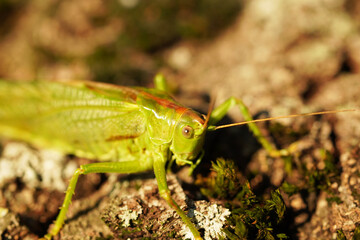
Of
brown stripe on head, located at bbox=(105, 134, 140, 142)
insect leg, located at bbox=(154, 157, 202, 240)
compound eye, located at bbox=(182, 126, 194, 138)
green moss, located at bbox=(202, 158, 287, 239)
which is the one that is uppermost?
compound eye, located at bbox=(182, 126, 194, 138)

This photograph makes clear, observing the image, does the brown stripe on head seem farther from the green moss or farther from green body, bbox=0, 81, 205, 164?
the green moss

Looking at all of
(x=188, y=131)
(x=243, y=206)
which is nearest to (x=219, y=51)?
(x=188, y=131)

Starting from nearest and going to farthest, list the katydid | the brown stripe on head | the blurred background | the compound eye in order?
the compound eye → the katydid → the brown stripe on head → the blurred background

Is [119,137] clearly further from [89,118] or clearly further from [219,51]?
[219,51]

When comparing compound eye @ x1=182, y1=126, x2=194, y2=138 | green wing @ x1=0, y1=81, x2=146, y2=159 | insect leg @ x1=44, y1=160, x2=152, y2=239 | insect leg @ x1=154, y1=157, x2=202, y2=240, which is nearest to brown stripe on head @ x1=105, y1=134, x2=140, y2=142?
green wing @ x1=0, y1=81, x2=146, y2=159

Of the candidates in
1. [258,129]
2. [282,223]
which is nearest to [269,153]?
[258,129]

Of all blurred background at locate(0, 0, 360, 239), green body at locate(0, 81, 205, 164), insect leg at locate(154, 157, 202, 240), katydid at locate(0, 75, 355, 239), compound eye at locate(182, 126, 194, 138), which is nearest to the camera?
insect leg at locate(154, 157, 202, 240)

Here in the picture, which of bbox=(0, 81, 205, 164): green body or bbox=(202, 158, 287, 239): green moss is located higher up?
bbox=(0, 81, 205, 164): green body
